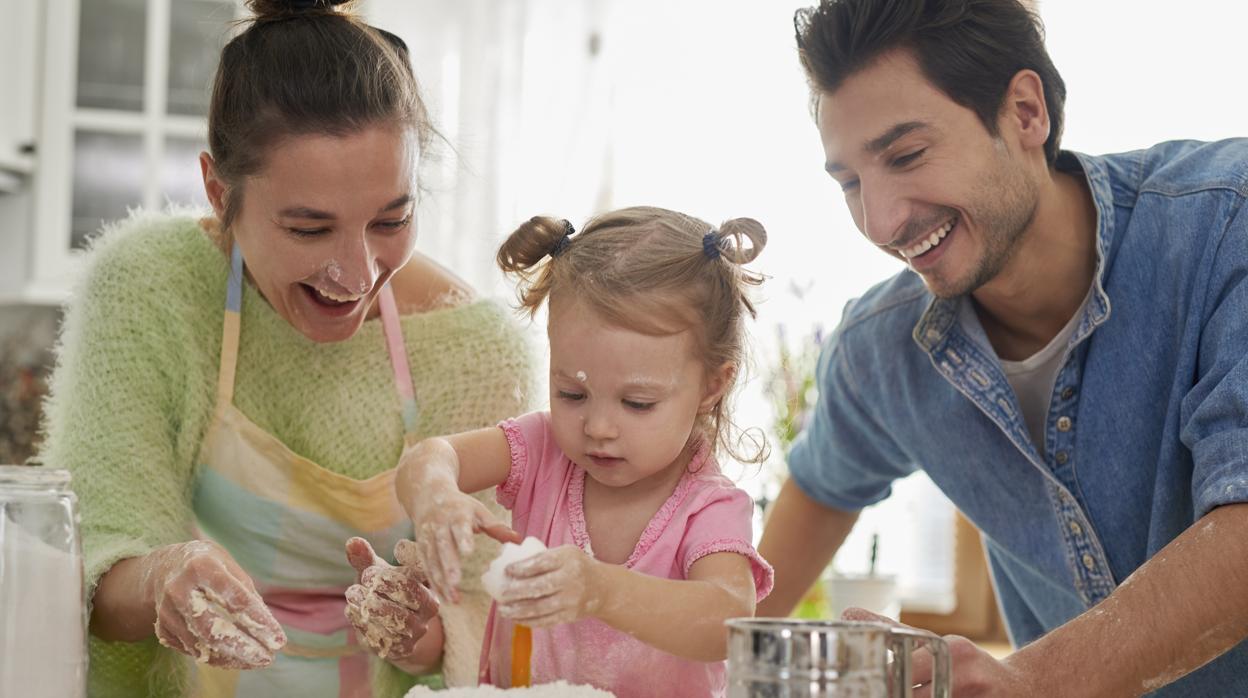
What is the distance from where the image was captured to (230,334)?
159 cm

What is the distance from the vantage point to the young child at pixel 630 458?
1.11 meters

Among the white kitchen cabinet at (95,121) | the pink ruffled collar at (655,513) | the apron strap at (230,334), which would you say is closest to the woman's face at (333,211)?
the apron strap at (230,334)

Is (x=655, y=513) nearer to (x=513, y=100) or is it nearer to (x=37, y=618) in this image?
(x=37, y=618)

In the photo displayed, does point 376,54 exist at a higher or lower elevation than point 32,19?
lower

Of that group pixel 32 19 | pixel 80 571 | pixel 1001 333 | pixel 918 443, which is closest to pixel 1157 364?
pixel 1001 333

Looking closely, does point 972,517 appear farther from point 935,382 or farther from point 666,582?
point 666,582

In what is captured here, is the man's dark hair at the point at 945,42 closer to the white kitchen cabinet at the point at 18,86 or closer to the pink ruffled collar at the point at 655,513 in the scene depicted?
the pink ruffled collar at the point at 655,513

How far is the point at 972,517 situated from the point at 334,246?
0.93 m

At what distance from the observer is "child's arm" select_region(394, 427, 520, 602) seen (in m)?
1.03

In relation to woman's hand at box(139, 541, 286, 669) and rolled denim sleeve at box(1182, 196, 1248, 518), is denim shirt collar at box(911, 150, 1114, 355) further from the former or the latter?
woman's hand at box(139, 541, 286, 669)

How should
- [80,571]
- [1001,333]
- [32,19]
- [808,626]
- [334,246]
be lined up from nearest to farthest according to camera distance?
[808,626] → [80,571] → [334,246] → [1001,333] → [32,19]

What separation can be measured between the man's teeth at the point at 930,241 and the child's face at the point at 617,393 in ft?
1.25

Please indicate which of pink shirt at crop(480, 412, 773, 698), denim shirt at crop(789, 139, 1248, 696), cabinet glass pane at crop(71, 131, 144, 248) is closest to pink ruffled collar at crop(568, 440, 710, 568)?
pink shirt at crop(480, 412, 773, 698)

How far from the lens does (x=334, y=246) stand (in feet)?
4.69
